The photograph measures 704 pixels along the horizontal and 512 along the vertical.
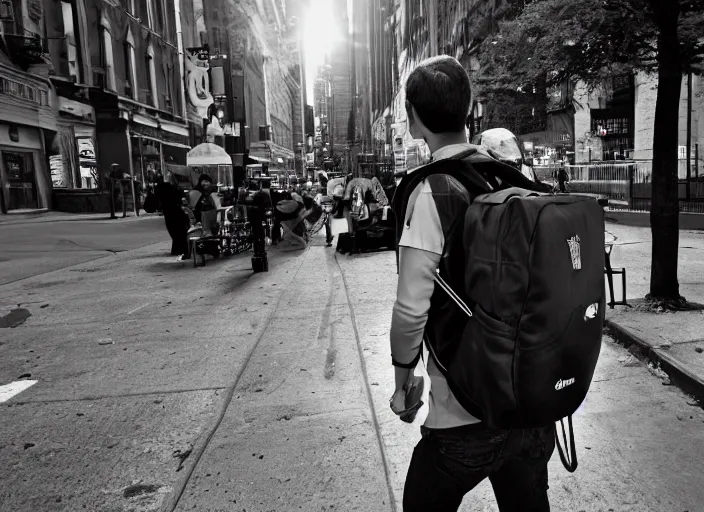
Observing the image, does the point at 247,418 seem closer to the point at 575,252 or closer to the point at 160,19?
the point at 575,252

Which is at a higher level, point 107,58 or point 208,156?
point 107,58

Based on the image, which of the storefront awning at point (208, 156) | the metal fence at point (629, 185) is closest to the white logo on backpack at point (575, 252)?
the metal fence at point (629, 185)

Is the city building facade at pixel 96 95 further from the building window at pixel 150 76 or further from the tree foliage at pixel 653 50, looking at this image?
the tree foliage at pixel 653 50

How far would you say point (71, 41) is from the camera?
24.8 m

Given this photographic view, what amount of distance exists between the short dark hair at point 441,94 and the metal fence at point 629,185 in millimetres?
21024

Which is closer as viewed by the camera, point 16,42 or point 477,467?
point 477,467

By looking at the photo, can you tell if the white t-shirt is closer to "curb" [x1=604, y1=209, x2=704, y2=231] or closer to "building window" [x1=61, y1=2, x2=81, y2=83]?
"curb" [x1=604, y1=209, x2=704, y2=231]

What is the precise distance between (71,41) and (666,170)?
2564 cm

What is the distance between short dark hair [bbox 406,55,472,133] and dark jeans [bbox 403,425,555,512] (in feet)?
2.92

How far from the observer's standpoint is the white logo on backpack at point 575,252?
142 cm

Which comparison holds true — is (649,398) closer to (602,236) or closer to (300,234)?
(602,236)

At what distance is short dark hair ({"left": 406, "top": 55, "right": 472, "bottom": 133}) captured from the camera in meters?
1.66

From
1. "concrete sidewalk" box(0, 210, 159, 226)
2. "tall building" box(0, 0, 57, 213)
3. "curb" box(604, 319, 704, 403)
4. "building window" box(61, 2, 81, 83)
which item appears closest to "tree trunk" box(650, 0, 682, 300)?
"curb" box(604, 319, 704, 403)

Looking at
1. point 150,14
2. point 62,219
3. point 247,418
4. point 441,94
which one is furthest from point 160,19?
point 441,94
